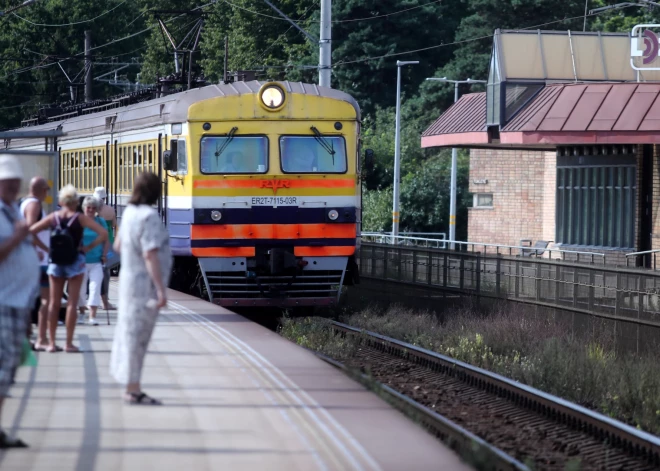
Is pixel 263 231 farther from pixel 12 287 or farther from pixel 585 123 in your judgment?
pixel 585 123

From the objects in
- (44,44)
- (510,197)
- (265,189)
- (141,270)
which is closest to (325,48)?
(265,189)

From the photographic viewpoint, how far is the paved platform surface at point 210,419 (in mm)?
7578

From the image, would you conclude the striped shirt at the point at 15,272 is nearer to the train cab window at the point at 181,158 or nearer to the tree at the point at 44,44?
the train cab window at the point at 181,158

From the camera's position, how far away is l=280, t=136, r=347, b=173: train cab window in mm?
17250

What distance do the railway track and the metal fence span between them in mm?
3384

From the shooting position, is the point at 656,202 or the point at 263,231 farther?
the point at 656,202

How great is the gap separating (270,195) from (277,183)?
20 cm

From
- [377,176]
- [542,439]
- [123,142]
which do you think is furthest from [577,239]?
[377,176]

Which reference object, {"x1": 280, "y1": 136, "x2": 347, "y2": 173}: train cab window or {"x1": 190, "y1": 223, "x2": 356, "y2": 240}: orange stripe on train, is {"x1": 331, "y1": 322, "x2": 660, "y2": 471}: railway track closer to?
{"x1": 190, "y1": 223, "x2": 356, "y2": 240}: orange stripe on train

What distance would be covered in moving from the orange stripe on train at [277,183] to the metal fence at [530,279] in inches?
147

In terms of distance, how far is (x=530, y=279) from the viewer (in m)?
19.8

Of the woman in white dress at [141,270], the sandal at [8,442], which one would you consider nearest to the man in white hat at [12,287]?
the sandal at [8,442]

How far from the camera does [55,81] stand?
70312 mm

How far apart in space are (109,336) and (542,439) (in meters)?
5.38
